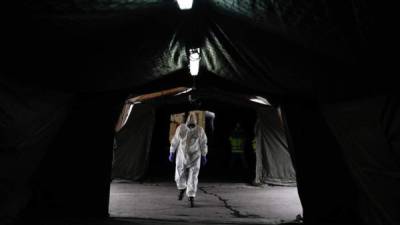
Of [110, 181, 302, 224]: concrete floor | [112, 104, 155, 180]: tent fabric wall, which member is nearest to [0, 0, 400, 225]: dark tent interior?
[110, 181, 302, 224]: concrete floor

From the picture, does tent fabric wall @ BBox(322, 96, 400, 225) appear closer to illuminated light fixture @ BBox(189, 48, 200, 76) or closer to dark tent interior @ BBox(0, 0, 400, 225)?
dark tent interior @ BBox(0, 0, 400, 225)

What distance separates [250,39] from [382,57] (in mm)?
1499

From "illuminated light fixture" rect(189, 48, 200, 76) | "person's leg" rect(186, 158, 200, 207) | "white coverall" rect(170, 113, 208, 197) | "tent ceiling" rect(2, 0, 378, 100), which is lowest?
"person's leg" rect(186, 158, 200, 207)

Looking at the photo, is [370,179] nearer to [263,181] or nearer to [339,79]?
[339,79]

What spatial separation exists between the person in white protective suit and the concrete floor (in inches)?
20.5

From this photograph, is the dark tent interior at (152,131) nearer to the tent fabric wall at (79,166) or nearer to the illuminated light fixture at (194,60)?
the illuminated light fixture at (194,60)

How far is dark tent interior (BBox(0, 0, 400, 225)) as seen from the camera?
3348 mm

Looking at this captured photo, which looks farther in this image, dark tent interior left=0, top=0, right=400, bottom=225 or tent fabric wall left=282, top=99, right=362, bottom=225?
tent fabric wall left=282, top=99, right=362, bottom=225

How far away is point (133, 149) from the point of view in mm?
12578

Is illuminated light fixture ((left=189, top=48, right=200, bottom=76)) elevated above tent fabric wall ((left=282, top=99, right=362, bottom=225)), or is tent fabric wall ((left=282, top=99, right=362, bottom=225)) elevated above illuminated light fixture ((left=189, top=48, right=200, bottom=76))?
illuminated light fixture ((left=189, top=48, right=200, bottom=76))

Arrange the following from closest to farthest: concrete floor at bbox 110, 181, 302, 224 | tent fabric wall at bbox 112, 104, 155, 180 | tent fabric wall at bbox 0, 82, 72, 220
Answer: tent fabric wall at bbox 0, 82, 72, 220 → concrete floor at bbox 110, 181, 302, 224 → tent fabric wall at bbox 112, 104, 155, 180

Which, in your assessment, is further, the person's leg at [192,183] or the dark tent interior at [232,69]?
the person's leg at [192,183]

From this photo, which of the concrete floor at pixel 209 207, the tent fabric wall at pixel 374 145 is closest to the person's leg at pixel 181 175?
the concrete floor at pixel 209 207

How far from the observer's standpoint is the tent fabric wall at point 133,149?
12.5 meters
